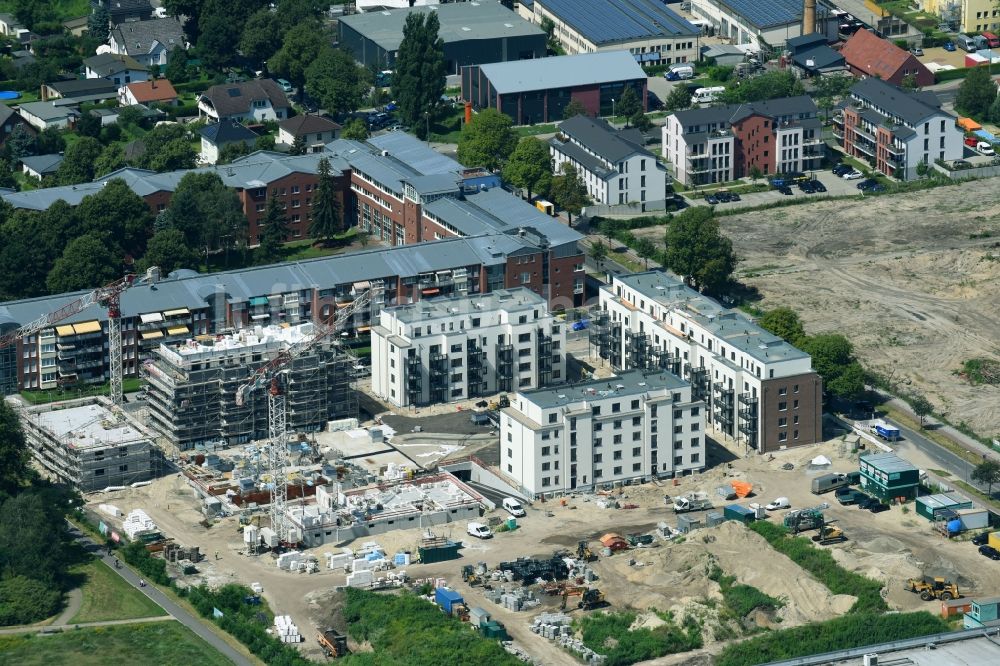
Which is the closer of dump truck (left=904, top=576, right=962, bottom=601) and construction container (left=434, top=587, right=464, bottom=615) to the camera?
construction container (left=434, top=587, right=464, bottom=615)

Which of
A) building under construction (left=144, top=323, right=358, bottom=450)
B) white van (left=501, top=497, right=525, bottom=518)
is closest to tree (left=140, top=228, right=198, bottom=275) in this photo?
building under construction (left=144, top=323, right=358, bottom=450)

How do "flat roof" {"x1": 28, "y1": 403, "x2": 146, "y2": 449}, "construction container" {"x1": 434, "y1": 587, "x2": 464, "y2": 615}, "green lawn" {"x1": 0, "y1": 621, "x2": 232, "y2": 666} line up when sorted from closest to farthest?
"green lawn" {"x1": 0, "y1": 621, "x2": 232, "y2": 666}
"construction container" {"x1": 434, "y1": 587, "x2": 464, "y2": 615}
"flat roof" {"x1": 28, "y1": 403, "x2": 146, "y2": 449}

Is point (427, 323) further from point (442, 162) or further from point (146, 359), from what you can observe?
point (442, 162)

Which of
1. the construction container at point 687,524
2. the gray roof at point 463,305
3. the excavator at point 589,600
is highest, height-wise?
the gray roof at point 463,305

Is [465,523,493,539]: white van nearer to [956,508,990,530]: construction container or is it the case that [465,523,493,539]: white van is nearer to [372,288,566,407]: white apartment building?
[372,288,566,407]: white apartment building

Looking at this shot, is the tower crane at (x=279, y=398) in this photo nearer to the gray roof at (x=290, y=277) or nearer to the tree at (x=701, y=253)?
the gray roof at (x=290, y=277)

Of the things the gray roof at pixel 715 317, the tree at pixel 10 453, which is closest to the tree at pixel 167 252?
the tree at pixel 10 453

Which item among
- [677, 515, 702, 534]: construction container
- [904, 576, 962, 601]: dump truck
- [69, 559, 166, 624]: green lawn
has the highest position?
[904, 576, 962, 601]: dump truck
